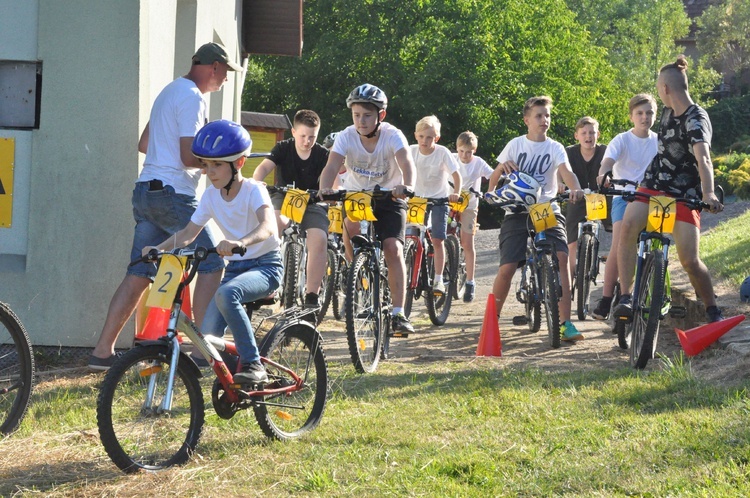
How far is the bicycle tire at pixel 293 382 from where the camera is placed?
17.8ft

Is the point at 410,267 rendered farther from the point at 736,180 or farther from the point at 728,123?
the point at 728,123

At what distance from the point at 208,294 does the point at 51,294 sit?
1.42 metres

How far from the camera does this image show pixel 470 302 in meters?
13.1

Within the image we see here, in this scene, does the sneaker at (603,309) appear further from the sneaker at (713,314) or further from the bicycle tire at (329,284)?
the bicycle tire at (329,284)

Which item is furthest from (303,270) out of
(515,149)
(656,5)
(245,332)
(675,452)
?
(656,5)

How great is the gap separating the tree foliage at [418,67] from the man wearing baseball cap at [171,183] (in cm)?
3106

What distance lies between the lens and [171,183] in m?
6.96

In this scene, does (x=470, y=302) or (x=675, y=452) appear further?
(x=470, y=302)

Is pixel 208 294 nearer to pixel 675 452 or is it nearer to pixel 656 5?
pixel 675 452

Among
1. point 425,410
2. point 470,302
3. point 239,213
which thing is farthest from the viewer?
point 470,302

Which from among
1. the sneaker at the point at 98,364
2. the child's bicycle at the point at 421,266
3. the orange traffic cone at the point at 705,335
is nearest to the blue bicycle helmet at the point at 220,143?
the sneaker at the point at 98,364

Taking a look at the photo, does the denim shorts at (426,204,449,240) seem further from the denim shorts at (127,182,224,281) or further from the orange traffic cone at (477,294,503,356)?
the denim shorts at (127,182,224,281)

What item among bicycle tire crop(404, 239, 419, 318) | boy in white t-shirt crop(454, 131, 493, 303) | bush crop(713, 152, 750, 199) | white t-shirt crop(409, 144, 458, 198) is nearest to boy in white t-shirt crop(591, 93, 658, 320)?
bicycle tire crop(404, 239, 419, 318)

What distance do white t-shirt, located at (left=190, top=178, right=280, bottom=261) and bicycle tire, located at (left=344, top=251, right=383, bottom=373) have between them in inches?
62.8
